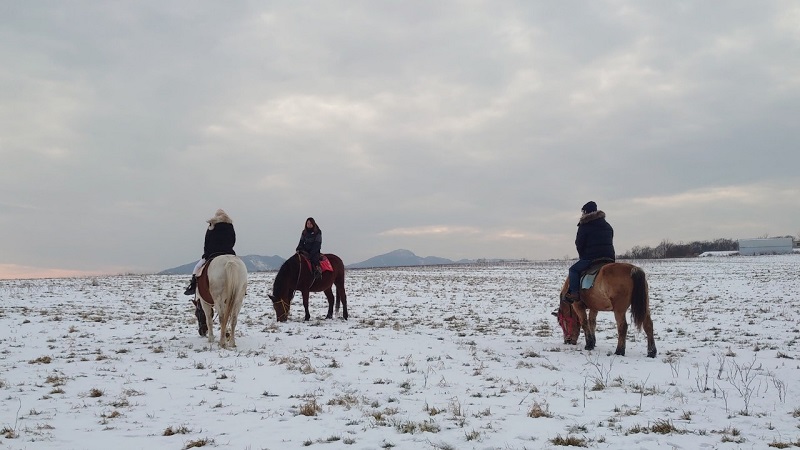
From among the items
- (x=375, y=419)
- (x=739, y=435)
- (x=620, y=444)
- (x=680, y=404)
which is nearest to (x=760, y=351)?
(x=680, y=404)

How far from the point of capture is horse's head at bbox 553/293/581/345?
11.1 m

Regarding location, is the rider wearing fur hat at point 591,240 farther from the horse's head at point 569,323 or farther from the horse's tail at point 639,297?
the horse's tail at point 639,297

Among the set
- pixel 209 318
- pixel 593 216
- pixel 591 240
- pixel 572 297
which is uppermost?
pixel 593 216

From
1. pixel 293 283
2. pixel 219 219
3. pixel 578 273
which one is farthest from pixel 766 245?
pixel 219 219

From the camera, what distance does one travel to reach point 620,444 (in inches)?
193

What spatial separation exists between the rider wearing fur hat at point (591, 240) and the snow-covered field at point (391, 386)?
5.04ft

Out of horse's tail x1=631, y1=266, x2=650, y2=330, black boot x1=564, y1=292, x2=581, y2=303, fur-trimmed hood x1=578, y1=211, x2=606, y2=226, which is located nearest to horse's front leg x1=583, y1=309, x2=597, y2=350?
black boot x1=564, y1=292, x2=581, y2=303

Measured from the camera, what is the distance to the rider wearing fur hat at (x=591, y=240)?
34.6ft

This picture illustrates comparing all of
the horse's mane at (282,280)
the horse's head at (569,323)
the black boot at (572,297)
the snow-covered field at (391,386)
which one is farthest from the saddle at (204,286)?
the black boot at (572,297)

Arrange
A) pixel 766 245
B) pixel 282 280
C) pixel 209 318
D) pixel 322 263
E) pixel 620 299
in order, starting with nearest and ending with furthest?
pixel 620 299 < pixel 209 318 < pixel 282 280 < pixel 322 263 < pixel 766 245

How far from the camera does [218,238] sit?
1159cm

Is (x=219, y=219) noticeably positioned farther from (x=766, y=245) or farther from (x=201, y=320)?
(x=766, y=245)

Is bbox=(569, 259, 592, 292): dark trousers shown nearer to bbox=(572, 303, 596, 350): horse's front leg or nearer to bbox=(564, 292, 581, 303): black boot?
bbox=(564, 292, 581, 303): black boot

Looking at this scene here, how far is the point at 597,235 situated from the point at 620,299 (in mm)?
1438
